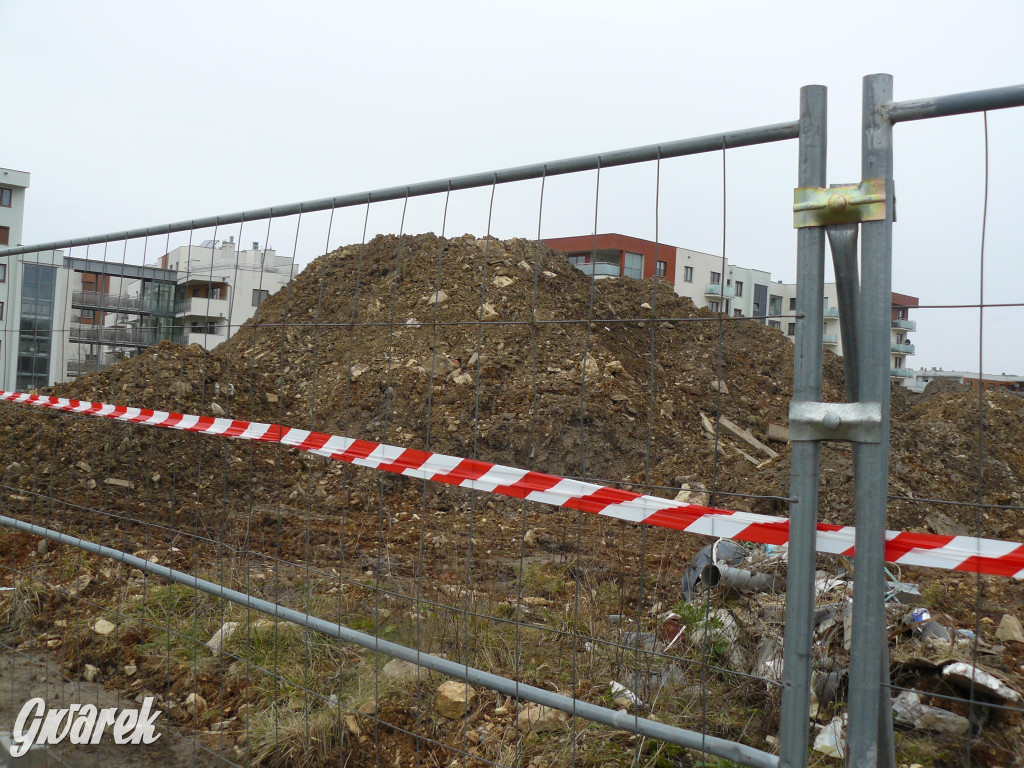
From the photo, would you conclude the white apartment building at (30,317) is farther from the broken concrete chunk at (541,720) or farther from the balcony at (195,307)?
the broken concrete chunk at (541,720)

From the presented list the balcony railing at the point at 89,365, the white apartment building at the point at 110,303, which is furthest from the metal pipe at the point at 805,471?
the balcony railing at the point at 89,365

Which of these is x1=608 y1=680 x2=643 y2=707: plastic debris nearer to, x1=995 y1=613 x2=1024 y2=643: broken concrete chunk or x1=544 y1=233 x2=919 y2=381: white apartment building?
x1=544 y1=233 x2=919 y2=381: white apartment building

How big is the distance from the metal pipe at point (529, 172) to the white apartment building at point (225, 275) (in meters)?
0.15

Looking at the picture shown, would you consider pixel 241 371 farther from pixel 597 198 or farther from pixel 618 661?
pixel 597 198

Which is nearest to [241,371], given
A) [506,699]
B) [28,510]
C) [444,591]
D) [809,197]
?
[28,510]

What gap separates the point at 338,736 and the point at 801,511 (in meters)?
2.39

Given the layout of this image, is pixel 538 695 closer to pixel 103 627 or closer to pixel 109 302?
pixel 109 302

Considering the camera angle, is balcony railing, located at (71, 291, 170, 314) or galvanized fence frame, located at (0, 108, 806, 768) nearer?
galvanized fence frame, located at (0, 108, 806, 768)

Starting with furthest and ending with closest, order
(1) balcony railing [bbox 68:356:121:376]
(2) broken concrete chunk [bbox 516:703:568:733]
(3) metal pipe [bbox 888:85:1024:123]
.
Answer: (1) balcony railing [bbox 68:356:121:376]
(2) broken concrete chunk [bbox 516:703:568:733]
(3) metal pipe [bbox 888:85:1024:123]

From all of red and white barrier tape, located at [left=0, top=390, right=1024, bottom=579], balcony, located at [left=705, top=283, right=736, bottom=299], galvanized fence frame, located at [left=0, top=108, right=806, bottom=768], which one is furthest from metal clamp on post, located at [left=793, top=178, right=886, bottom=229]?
red and white barrier tape, located at [left=0, top=390, right=1024, bottom=579]

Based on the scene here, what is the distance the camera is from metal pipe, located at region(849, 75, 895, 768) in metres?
1.80

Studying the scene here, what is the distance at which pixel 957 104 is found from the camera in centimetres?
174

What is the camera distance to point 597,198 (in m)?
2.32

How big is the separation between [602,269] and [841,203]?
0.94 metres
